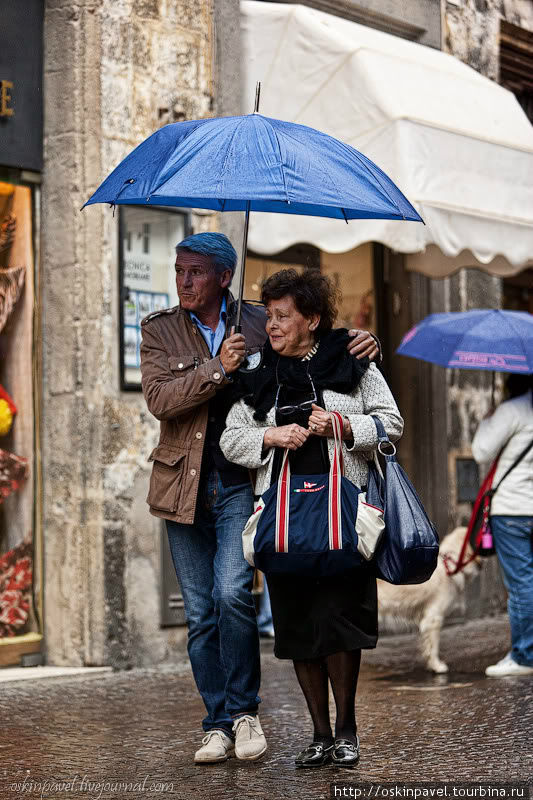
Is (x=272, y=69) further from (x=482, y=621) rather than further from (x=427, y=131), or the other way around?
(x=482, y=621)

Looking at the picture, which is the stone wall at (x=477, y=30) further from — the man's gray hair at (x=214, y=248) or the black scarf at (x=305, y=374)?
the black scarf at (x=305, y=374)

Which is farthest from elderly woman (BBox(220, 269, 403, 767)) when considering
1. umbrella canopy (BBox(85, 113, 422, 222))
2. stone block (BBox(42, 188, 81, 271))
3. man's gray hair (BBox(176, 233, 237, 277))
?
stone block (BBox(42, 188, 81, 271))

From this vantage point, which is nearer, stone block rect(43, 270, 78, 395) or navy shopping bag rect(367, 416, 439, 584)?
navy shopping bag rect(367, 416, 439, 584)

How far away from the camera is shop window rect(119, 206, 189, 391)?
315 inches

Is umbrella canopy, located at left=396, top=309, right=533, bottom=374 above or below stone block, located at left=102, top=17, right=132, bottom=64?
below

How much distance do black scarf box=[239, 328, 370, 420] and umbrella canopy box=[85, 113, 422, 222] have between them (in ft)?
1.80

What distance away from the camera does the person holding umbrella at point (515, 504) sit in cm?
789

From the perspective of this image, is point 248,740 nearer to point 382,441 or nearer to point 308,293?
point 382,441

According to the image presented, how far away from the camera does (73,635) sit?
25.6 ft

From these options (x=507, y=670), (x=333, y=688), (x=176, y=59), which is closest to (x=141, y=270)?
(x=176, y=59)

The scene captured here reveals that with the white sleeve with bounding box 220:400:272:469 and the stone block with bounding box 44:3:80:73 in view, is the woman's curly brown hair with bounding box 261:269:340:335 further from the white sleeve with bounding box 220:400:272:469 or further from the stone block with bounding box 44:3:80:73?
the stone block with bounding box 44:3:80:73

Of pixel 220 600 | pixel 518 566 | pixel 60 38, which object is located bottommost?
pixel 518 566

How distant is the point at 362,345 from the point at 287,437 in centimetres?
48

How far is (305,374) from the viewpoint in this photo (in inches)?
198
